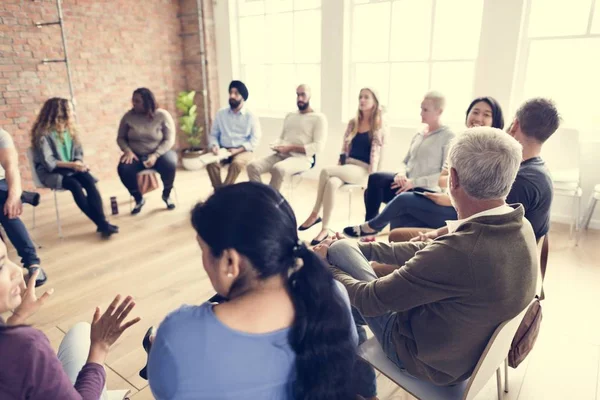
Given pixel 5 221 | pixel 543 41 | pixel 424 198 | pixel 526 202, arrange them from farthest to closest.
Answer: pixel 543 41, pixel 5 221, pixel 424 198, pixel 526 202

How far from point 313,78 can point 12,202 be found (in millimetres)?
3774

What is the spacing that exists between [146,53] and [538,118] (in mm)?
5279

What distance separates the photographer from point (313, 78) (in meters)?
5.52

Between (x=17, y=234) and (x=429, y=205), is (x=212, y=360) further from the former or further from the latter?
(x=17, y=234)

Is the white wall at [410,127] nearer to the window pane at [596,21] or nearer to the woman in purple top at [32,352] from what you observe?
the window pane at [596,21]

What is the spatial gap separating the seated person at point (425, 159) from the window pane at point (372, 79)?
1761mm

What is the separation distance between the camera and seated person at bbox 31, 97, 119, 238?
354 centimetres

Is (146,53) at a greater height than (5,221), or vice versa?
(146,53)

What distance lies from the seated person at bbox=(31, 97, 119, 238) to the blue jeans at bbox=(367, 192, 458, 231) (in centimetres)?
248

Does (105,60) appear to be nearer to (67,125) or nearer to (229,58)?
(229,58)

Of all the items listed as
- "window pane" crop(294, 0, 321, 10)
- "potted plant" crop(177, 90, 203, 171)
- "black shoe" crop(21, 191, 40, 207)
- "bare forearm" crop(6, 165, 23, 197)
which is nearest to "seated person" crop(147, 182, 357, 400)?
"bare forearm" crop(6, 165, 23, 197)

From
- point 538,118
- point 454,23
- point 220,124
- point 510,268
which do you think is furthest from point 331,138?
point 510,268

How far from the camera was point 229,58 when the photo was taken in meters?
6.06

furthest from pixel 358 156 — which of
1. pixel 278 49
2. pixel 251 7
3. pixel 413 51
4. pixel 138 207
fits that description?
pixel 251 7
